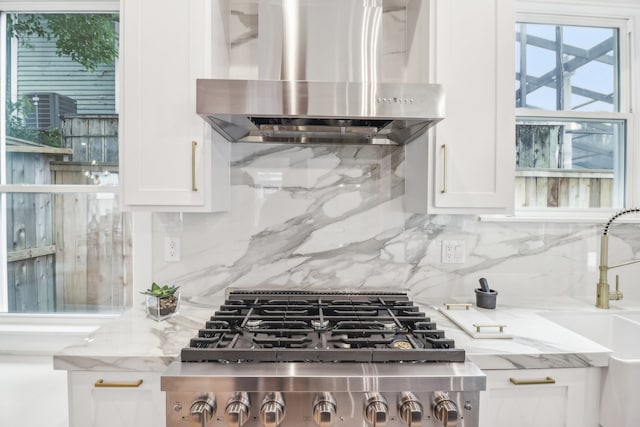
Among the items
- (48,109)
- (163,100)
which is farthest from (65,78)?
(163,100)

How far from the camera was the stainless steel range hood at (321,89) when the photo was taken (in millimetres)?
1336

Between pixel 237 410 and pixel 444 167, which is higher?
pixel 444 167

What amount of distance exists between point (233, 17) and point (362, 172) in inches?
38.4

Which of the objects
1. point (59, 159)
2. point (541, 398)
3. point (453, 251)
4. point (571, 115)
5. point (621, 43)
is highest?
point (621, 43)

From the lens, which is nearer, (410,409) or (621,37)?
(410,409)

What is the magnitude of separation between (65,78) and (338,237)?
165 centimetres

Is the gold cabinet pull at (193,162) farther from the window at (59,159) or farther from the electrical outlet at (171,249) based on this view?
the window at (59,159)

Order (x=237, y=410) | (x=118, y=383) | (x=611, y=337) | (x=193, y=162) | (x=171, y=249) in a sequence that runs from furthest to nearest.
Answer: (x=171, y=249), (x=611, y=337), (x=193, y=162), (x=118, y=383), (x=237, y=410)

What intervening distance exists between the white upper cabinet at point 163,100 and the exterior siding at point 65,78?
1.99 feet

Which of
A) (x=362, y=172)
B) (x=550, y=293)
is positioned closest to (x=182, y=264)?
(x=362, y=172)

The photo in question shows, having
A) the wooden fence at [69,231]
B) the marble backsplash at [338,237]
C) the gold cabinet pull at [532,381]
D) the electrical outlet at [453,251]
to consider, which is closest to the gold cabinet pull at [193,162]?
the marble backsplash at [338,237]

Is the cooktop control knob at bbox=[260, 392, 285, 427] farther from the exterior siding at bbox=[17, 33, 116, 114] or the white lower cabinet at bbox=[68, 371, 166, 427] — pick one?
the exterior siding at bbox=[17, 33, 116, 114]

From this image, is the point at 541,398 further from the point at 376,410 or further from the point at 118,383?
the point at 118,383

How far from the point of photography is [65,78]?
6.80 ft
